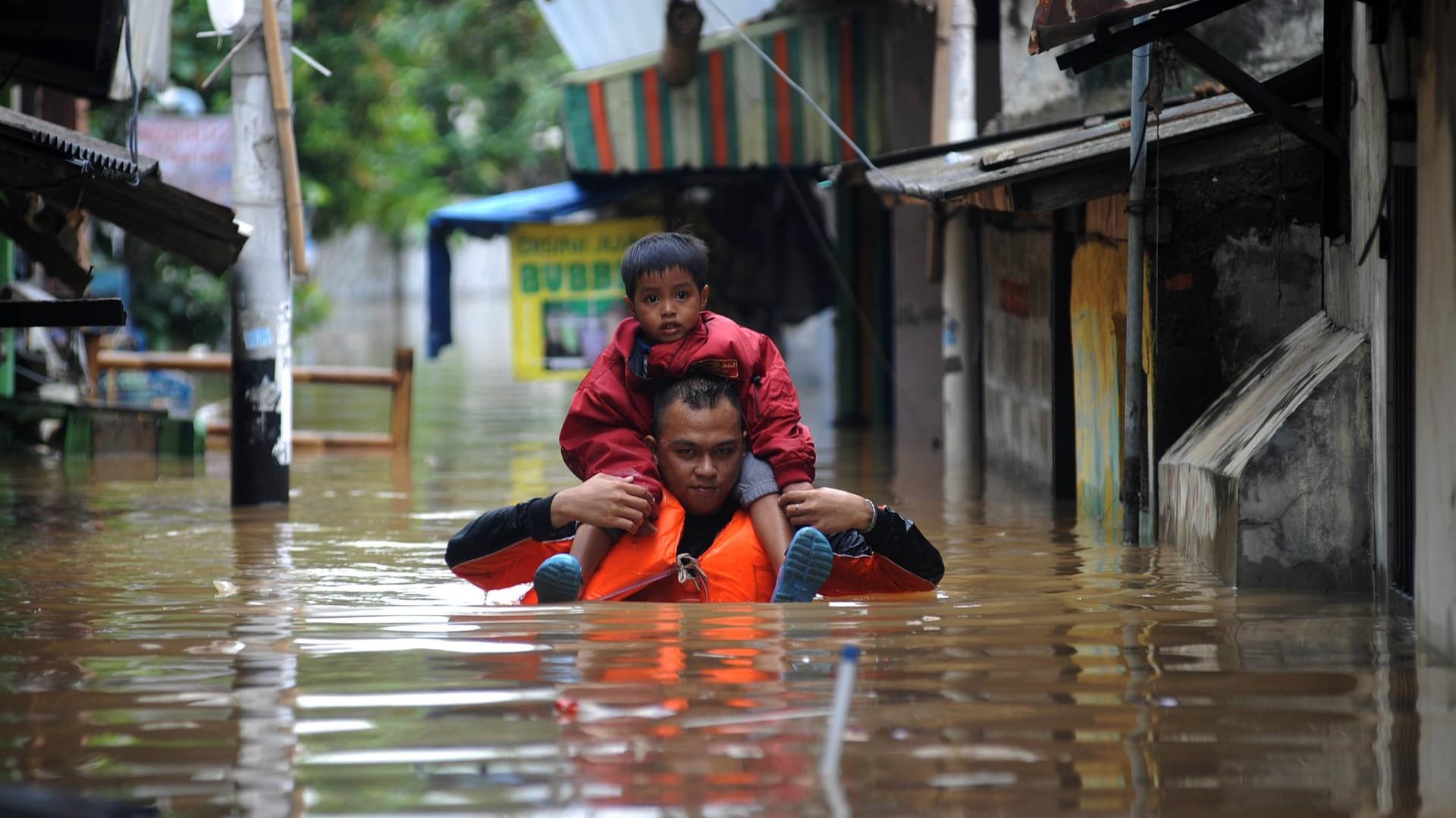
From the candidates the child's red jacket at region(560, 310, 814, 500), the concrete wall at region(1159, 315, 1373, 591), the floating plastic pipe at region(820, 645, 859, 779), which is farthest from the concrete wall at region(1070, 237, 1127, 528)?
the floating plastic pipe at region(820, 645, 859, 779)

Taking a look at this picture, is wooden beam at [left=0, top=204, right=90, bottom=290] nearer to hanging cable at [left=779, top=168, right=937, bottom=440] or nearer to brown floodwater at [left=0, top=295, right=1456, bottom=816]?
brown floodwater at [left=0, top=295, right=1456, bottom=816]

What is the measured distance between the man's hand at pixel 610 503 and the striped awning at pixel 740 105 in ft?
37.5

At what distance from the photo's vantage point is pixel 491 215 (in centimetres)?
1927

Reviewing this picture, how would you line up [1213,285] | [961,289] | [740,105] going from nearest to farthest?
[1213,285]
[961,289]
[740,105]

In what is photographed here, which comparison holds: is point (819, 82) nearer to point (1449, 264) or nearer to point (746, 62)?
point (746, 62)

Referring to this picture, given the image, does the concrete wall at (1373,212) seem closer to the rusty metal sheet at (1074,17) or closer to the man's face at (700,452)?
the rusty metal sheet at (1074,17)

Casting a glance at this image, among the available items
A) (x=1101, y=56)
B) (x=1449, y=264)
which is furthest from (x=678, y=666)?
(x=1101, y=56)

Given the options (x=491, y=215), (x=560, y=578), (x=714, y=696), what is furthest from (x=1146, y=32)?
(x=491, y=215)

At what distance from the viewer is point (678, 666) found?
5277 mm

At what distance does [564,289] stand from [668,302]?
13.6 m

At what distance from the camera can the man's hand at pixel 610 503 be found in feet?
20.2

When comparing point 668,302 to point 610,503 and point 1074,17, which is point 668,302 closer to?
point 610,503

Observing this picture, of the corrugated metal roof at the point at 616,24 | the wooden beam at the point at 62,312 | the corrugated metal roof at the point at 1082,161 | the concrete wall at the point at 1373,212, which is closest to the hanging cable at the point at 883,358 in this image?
the corrugated metal roof at the point at 616,24

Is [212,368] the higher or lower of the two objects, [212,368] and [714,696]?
the higher
